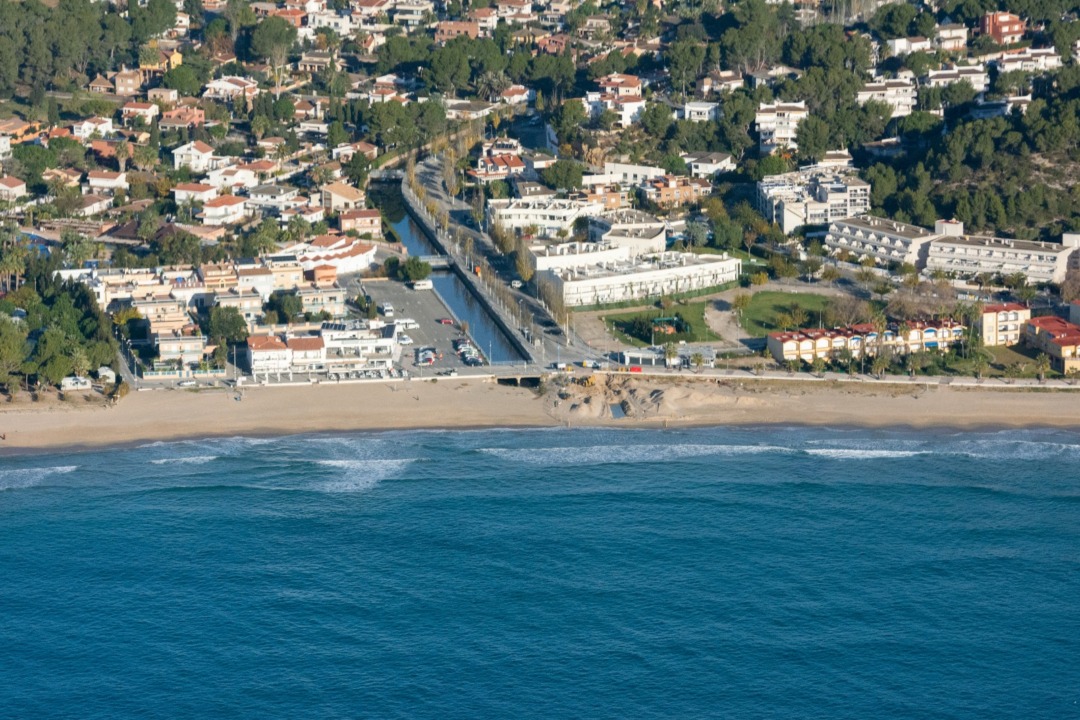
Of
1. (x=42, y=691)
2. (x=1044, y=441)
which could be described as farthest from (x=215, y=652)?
(x=1044, y=441)

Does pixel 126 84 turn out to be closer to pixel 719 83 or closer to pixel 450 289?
pixel 719 83

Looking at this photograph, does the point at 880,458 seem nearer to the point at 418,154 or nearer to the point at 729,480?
the point at 729,480

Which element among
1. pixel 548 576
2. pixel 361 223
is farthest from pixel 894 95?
pixel 548 576

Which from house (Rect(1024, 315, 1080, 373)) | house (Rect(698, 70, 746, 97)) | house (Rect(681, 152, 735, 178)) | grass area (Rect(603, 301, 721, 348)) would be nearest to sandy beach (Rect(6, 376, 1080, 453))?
house (Rect(1024, 315, 1080, 373))

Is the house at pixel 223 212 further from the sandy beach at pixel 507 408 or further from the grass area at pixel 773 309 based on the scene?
the grass area at pixel 773 309

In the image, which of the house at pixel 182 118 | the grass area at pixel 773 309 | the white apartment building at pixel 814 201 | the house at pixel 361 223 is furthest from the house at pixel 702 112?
the house at pixel 182 118

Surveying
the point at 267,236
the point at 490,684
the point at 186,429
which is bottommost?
the point at 490,684
